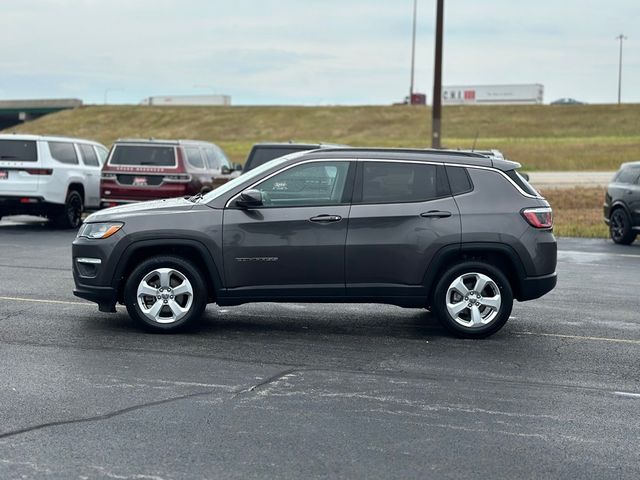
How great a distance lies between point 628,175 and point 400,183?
37.3 ft

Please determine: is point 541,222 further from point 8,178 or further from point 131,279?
point 8,178

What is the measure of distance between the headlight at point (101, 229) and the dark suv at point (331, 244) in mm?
13

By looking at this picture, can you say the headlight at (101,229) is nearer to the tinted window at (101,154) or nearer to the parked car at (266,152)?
the parked car at (266,152)

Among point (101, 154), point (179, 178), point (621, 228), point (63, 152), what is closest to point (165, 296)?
point (179, 178)

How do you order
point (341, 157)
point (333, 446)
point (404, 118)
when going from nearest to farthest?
point (333, 446)
point (341, 157)
point (404, 118)

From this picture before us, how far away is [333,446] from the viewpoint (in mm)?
5945

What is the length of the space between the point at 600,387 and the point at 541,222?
7.73 ft

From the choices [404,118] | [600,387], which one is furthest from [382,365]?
[404,118]

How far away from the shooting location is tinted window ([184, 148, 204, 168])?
21.9 metres

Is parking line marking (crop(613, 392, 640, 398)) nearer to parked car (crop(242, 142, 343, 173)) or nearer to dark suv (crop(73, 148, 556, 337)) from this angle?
dark suv (crop(73, 148, 556, 337))

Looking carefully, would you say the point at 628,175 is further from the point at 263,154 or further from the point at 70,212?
the point at 70,212

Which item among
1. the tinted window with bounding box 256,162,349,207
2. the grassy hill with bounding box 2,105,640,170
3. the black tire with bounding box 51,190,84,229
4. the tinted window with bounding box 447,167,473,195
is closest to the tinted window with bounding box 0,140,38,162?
the black tire with bounding box 51,190,84,229

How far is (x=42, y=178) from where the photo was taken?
2042cm

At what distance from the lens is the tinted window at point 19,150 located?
66.8ft
